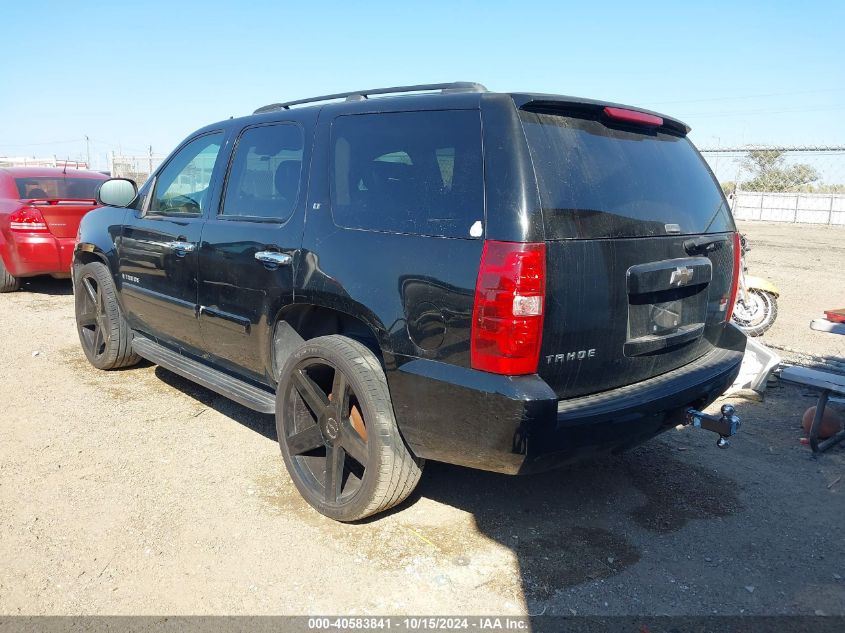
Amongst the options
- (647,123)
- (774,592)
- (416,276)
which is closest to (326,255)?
(416,276)

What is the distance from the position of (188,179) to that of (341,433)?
224cm

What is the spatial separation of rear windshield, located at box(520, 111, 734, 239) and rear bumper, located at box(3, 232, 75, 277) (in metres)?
7.31

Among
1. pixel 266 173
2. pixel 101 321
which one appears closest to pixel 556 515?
pixel 266 173

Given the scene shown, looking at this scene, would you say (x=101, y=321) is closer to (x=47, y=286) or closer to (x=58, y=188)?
(x=58, y=188)

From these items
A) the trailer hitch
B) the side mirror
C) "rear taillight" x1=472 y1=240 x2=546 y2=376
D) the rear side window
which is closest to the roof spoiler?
the rear side window

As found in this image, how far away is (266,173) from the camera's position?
3807mm

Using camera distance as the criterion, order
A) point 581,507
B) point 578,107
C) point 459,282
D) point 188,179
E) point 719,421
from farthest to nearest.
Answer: point 188,179, point 581,507, point 719,421, point 578,107, point 459,282

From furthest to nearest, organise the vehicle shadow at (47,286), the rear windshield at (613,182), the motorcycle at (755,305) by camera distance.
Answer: the vehicle shadow at (47,286), the motorcycle at (755,305), the rear windshield at (613,182)

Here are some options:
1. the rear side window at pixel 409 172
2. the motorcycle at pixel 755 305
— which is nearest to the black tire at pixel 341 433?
the rear side window at pixel 409 172

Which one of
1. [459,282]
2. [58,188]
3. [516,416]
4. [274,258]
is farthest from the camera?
[58,188]

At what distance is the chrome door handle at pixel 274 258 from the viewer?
335 centimetres

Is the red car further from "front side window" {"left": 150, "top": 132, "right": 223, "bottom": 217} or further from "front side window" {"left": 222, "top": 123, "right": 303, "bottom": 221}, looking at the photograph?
"front side window" {"left": 222, "top": 123, "right": 303, "bottom": 221}

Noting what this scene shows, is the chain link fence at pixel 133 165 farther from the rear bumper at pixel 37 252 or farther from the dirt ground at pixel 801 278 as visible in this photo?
the dirt ground at pixel 801 278

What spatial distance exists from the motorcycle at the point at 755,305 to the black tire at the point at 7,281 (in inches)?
348
